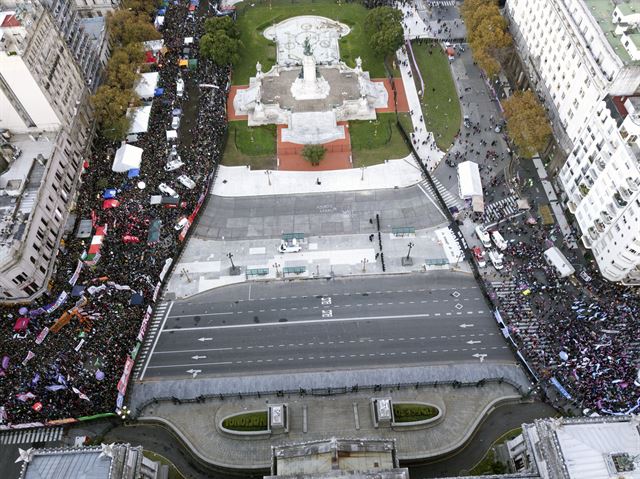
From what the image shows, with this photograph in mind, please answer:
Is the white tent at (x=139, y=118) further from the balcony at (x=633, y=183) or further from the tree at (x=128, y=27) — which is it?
the balcony at (x=633, y=183)

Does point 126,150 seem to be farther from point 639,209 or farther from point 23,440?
point 639,209

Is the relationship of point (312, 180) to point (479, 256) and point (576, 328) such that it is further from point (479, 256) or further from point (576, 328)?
point (576, 328)

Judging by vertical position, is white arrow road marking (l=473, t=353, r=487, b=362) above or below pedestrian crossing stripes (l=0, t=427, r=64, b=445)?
above

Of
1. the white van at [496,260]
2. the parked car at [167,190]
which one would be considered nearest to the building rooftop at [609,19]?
the white van at [496,260]

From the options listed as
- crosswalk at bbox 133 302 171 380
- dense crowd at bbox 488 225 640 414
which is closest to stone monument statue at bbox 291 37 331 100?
dense crowd at bbox 488 225 640 414

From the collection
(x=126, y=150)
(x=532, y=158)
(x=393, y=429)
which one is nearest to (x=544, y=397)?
(x=393, y=429)

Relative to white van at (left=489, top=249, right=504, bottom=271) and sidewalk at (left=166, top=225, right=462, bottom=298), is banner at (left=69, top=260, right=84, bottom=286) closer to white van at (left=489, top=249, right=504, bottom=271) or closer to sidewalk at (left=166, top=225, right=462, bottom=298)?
sidewalk at (left=166, top=225, right=462, bottom=298)

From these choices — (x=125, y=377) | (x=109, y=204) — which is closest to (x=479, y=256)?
(x=125, y=377)
